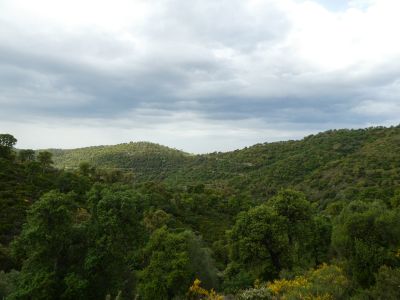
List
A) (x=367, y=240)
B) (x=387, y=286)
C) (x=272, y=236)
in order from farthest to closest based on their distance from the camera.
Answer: (x=272, y=236), (x=367, y=240), (x=387, y=286)

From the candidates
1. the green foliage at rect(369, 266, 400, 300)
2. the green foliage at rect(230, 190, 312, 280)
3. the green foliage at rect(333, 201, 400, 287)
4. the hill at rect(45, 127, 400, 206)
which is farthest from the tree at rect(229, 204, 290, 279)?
the hill at rect(45, 127, 400, 206)

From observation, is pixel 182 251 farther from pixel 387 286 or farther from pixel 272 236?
pixel 387 286

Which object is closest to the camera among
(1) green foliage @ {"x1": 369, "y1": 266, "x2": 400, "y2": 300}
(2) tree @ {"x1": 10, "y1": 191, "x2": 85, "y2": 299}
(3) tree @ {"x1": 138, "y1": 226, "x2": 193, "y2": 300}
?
(1) green foliage @ {"x1": 369, "y1": 266, "x2": 400, "y2": 300}

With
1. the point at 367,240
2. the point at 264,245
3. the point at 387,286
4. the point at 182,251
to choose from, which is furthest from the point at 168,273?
the point at 387,286

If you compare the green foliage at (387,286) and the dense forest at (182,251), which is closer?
the green foliage at (387,286)

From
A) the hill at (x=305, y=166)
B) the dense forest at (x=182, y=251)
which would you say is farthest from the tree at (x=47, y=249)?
the hill at (x=305, y=166)

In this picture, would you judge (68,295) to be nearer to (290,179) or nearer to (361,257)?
(361,257)

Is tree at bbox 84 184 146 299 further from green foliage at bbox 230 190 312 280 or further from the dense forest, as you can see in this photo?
green foliage at bbox 230 190 312 280

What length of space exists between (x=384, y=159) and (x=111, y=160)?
13812cm

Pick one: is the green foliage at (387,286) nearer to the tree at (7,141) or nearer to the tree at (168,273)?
the tree at (168,273)

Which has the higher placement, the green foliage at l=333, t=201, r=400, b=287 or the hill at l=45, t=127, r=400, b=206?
the hill at l=45, t=127, r=400, b=206

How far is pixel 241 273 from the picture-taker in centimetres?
2753

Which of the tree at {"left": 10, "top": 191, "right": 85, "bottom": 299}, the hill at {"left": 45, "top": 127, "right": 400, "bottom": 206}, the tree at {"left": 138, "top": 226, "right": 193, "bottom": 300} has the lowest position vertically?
the tree at {"left": 138, "top": 226, "right": 193, "bottom": 300}

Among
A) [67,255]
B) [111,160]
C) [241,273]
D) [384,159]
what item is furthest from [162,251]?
[111,160]
